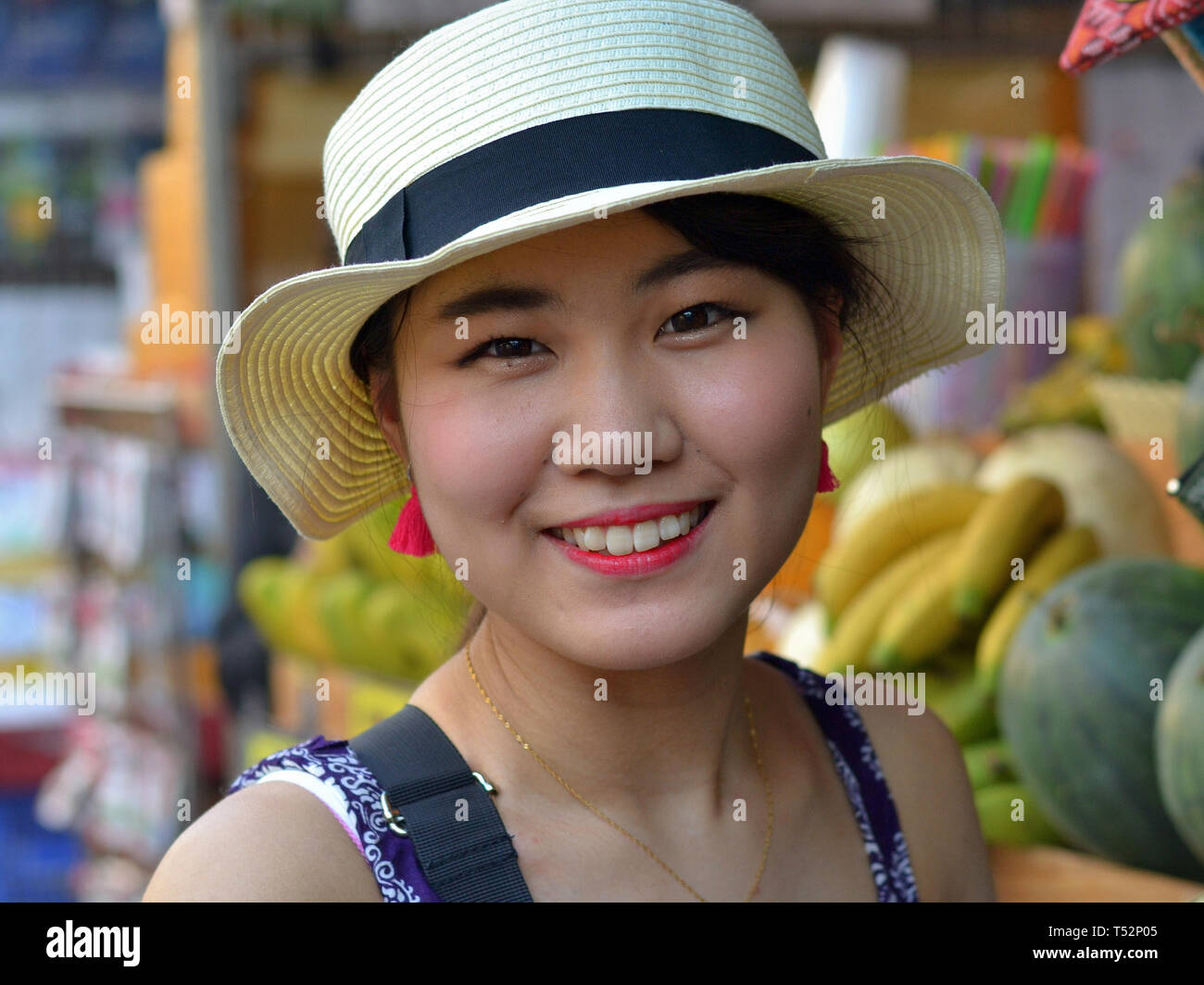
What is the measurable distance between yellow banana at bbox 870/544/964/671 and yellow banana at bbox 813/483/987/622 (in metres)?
0.22

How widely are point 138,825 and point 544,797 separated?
2.66 metres

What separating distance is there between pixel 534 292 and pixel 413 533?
313 mm

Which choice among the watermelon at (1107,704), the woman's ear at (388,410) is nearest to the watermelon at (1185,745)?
the watermelon at (1107,704)

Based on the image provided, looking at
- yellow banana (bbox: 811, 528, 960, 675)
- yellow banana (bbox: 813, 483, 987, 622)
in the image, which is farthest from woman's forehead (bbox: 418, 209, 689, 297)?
yellow banana (bbox: 813, 483, 987, 622)

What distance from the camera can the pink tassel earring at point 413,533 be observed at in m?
1.23

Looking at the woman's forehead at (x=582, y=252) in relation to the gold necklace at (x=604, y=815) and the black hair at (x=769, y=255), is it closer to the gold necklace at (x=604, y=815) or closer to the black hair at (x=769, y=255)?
the black hair at (x=769, y=255)

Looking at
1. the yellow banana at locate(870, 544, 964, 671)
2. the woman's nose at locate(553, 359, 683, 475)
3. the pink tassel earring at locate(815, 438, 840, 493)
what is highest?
the woman's nose at locate(553, 359, 683, 475)

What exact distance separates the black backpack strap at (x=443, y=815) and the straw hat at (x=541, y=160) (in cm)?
30

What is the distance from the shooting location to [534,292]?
1016 millimetres

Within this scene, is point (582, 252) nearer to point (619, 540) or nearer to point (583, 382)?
point (583, 382)

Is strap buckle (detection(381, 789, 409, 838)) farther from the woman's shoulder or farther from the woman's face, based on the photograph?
the woman's shoulder

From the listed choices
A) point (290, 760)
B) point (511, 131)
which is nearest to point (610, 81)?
point (511, 131)

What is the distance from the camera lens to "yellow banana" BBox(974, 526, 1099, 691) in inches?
81.7

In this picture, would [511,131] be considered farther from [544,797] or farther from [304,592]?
[304,592]
